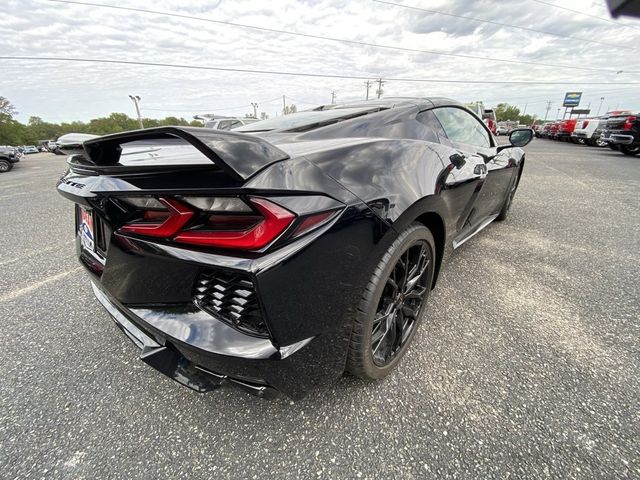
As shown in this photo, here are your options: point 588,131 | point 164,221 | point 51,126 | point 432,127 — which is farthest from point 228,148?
point 51,126

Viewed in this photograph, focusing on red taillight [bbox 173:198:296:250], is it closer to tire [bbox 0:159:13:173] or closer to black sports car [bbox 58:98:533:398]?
black sports car [bbox 58:98:533:398]

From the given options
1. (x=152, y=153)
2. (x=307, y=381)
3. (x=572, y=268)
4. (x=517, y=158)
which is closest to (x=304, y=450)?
(x=307, y=381)

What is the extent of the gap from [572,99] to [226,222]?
8646cm

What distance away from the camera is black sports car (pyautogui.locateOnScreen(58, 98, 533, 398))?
0.99 m

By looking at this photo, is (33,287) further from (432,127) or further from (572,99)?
(572,99)

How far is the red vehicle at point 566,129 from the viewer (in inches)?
759

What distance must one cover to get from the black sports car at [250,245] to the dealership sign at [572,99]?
278 feet

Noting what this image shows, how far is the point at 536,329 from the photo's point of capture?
1.96m

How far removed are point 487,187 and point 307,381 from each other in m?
2.37

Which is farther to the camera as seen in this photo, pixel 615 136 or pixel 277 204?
pixel 615 136

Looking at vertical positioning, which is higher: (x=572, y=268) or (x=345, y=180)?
(x=345, y=180)

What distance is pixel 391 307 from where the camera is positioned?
5.21ft

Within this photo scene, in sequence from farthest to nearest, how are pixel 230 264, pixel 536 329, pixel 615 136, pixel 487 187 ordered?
pixel 615 136, pixel 487 187, pixel 536 329, pixel 230 264

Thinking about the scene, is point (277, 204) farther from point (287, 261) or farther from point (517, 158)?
point (517, 158)
